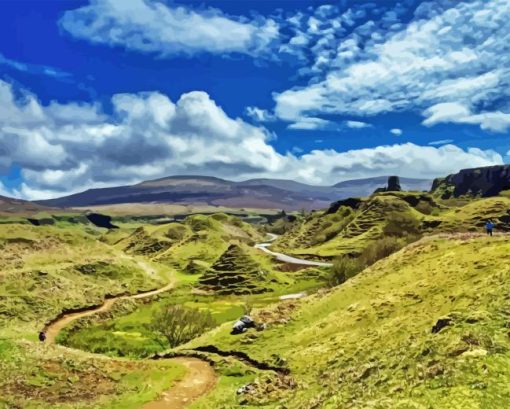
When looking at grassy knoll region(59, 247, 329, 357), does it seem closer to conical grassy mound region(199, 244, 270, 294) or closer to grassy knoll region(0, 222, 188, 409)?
conical grassy mound region(199, 244, 270, 294)

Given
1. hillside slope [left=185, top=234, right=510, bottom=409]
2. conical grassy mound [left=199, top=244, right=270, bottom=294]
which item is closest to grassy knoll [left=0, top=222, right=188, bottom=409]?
hillside slope [left=185, top=234, right=510, bottom=409]

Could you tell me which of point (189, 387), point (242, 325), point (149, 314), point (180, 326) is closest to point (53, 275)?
point (149, 314)

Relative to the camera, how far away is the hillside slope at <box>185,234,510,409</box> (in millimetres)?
28561

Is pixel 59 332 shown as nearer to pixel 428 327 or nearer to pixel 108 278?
pixel 108 278

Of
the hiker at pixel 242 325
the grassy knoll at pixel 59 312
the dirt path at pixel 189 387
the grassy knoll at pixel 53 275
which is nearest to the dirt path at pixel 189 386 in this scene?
the dirt path at pixel 189 387

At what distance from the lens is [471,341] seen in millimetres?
32188

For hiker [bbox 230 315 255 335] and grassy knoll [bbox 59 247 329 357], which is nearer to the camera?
hiker [bbox 230 315 255 335]

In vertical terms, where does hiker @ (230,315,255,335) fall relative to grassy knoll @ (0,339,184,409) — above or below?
above

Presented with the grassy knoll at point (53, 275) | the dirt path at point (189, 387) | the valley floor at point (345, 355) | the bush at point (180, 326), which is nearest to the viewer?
the valley floor at point (345, 355)

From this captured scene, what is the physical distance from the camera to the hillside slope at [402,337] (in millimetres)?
28561

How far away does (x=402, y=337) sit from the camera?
4425 centimetres

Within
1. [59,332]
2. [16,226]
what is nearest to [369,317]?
[59,332]

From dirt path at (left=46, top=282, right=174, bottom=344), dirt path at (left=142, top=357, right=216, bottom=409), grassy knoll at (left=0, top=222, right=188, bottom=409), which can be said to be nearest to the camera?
dirt path at (left=142, top=357, right=216, bottom=409)

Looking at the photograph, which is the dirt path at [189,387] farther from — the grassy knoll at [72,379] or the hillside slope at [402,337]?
the hillside slope at [402,337]
